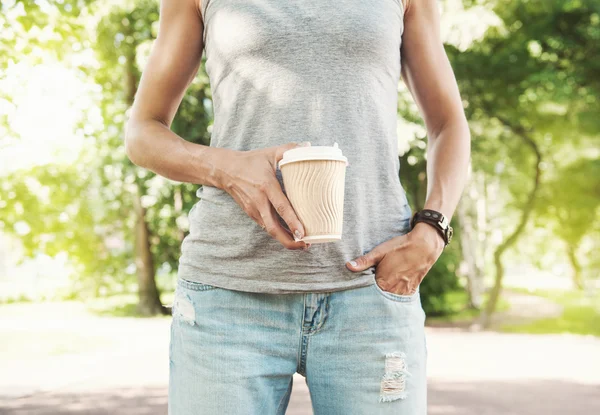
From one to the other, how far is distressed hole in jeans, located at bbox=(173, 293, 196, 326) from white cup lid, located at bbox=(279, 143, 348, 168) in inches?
17.0

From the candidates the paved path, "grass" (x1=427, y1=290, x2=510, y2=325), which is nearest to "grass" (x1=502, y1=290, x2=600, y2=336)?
"grass" (x1=427, y1=290, x2=510, y2=325)

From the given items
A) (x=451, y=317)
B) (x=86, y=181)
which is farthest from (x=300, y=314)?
(x=86, y=181)

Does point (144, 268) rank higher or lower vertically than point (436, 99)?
lower

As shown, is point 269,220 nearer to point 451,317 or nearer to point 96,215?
point 451,317

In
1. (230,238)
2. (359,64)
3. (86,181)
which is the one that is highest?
(86,181)

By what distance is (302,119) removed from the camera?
1568 millimetres

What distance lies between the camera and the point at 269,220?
141 centimetres

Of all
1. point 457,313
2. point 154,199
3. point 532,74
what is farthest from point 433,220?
point 457,313

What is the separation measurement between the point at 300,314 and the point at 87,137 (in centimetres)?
1574

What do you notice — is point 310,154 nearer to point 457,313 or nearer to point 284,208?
point 284,208

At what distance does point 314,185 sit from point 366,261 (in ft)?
0.91

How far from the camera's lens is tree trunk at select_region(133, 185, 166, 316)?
17159 millimetres

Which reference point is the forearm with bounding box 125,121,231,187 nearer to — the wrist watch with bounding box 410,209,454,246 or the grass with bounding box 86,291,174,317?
the wrist watch with bounding box 410,209,454,246

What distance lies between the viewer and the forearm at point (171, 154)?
5.05 ft
